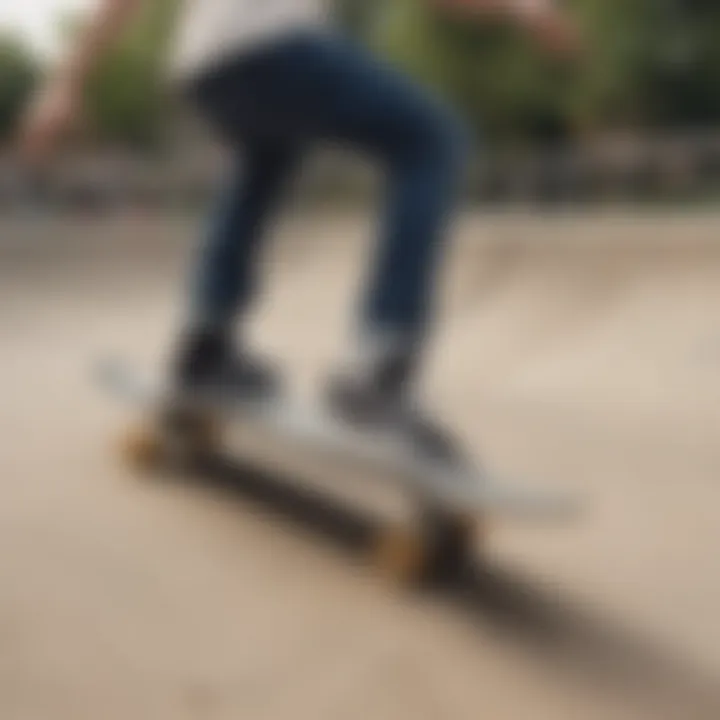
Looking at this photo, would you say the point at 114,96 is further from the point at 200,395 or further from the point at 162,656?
the point at 162,656

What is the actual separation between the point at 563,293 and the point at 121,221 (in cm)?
91

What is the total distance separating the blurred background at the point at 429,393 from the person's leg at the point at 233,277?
0.39 feet

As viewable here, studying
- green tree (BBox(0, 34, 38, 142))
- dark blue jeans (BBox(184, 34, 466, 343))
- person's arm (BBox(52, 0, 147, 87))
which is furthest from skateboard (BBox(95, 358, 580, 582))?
green tree (BBox(0, 34, 38, 142))

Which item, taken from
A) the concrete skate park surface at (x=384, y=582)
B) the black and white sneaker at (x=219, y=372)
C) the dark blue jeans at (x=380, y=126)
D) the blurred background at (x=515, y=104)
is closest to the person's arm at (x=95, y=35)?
the dark blue jeans at (x=380, y=126)

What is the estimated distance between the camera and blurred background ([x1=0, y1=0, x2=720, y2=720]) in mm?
882

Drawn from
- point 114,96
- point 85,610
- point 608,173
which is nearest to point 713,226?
point 608,173

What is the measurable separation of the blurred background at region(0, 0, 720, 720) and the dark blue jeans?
0.75 ft

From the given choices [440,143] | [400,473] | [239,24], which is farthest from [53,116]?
[400,473]

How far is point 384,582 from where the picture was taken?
106cm

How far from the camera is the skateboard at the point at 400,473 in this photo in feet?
3.13

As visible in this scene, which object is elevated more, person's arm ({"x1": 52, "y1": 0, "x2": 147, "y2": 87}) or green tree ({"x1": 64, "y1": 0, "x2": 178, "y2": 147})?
green tree ({"x1": 64, "y1": 0, "x2": 178, "y2": 147})

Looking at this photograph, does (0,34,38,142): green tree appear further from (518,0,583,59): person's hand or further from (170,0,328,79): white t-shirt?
(518,0,583,59): person's hand

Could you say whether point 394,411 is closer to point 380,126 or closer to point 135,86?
point 380,126

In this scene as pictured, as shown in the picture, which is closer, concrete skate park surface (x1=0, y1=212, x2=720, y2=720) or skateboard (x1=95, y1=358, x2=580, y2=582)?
concrete skate park surface (x1=0, y1=212, x2=720, y2=720)
